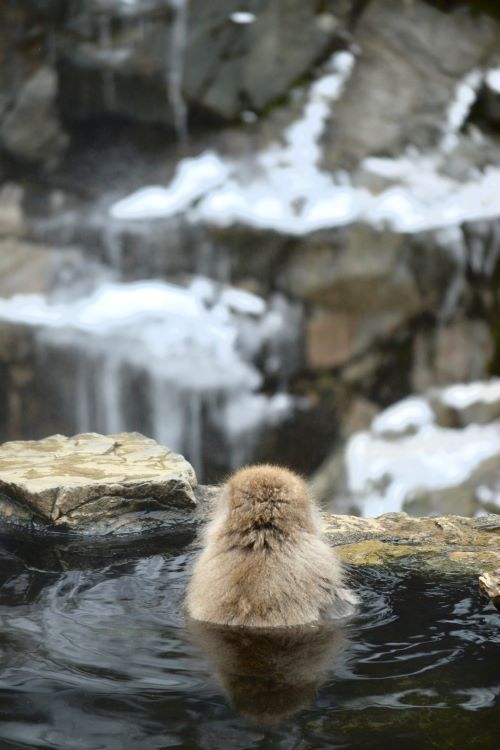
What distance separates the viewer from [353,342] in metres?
9.45

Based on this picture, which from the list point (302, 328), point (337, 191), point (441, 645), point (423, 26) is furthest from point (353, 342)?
point (441, 645)

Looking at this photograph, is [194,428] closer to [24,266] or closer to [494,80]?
[24,266]

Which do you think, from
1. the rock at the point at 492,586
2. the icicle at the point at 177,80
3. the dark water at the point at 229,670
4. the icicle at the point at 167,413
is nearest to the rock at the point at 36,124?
the icicle at the point at 177,80

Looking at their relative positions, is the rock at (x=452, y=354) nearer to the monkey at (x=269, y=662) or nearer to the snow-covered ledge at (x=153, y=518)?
the snow-covered ledge at (x=153, y=518)

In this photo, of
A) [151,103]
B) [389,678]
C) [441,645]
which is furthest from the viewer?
[151,103]

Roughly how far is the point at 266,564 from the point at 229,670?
0.32m

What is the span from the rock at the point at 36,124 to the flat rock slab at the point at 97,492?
679 cm

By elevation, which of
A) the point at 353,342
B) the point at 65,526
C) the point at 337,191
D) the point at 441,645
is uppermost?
the point at 441,645

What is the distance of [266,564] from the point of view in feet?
8.07

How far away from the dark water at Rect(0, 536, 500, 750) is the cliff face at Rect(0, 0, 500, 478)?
633cm

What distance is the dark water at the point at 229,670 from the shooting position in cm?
193

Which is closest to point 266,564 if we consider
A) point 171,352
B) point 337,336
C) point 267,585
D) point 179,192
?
point 267,585

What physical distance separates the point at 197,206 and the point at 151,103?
146cm

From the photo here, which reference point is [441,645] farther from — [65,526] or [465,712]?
[65,526]
